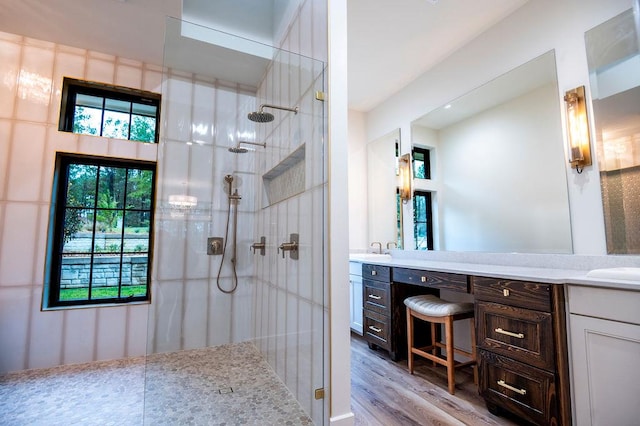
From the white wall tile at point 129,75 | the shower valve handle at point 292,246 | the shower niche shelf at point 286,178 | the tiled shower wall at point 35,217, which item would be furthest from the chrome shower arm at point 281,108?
the tiled shower wall at point 35,217

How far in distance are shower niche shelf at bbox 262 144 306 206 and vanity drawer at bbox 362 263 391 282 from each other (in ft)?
→ 3.73

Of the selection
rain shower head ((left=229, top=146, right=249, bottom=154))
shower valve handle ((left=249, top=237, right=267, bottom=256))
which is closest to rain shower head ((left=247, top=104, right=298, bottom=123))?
rain shower head ((left=229, top=146, right=249, bottom=154))

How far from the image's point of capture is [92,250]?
8.67 feet

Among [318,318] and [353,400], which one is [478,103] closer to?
[318,318]

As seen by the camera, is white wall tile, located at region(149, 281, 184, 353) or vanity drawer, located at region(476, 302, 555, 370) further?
white wall tile, located at region(149, 281, 184, 353)

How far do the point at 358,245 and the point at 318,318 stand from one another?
229 centimetres

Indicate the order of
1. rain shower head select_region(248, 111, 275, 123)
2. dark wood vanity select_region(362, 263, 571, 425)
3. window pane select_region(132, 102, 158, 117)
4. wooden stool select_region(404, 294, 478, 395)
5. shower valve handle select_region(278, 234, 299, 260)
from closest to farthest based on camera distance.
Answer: dark wood vanity select_region(362, 263, 571, 425), shower valve handle select_region(278, 234, 299, 260), wooden stool select_region(404, 294, 478, 395), rain shower head select_region(248, 111, 275, 123), window pane select_region(132, 102, 158, 117)

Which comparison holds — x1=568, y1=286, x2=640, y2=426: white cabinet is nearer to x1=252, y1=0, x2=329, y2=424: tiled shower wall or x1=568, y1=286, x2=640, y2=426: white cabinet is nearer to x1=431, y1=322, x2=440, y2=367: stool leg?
x1=431, y1=322, x2=440, y2=367: stool leg

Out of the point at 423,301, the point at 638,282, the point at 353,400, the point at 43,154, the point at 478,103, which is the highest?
the point at 478,103

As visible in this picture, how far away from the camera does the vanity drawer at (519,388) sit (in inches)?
57.4

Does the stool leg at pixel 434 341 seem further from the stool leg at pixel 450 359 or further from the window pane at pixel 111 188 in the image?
the window pane at pixel 111 188

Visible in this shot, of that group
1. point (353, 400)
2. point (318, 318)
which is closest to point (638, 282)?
point (318, 318)

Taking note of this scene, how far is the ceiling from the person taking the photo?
2.18m

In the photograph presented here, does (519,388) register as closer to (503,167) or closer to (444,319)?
(444,319)
